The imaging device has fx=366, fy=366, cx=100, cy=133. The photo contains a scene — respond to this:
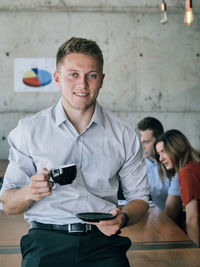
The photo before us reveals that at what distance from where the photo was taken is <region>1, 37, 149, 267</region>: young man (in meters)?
1.45

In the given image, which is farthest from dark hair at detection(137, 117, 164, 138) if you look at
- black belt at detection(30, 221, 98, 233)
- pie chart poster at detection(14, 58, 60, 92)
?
black belt at detection(30, 221, 98, 233)

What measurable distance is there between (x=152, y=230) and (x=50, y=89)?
3852 millimetres

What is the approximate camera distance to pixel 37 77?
5.57 metres

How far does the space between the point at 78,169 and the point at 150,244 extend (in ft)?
2.11

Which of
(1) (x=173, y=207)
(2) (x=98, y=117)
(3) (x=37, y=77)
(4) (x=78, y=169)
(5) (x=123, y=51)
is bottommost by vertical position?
(1) (x=173, y=207)

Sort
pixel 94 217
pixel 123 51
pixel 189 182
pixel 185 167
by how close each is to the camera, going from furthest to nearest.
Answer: pixel 123 51, pixel 185 167, pixel 189 182, pixel 94 217

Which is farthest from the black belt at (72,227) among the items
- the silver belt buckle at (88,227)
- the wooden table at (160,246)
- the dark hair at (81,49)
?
the dark hair at (81,49)

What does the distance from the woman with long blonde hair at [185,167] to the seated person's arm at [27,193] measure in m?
1.38

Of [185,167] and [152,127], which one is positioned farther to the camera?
[152,127]

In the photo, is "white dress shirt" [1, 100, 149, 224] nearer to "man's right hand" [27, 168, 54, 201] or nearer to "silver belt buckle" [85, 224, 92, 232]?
"silver belt buckle" [85, 224, 92, 232]

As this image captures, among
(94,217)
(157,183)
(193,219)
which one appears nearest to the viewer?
(94,217)

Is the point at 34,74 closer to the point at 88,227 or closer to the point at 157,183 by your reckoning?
the point at 157,183

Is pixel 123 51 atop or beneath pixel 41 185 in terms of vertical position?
atop

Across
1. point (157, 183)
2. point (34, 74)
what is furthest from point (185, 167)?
point (34, 74)
